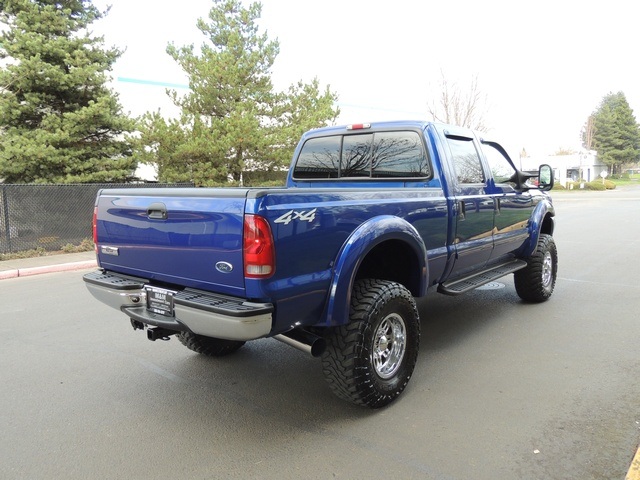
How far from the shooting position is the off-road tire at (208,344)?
4219 millimetres

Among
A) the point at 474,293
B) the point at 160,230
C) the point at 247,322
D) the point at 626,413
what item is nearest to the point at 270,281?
the point at 247,322

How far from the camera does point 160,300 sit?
10.5 ft

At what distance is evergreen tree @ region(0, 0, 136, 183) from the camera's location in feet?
39.4

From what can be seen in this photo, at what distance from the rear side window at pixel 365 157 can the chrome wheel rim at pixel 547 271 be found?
9.26 ft

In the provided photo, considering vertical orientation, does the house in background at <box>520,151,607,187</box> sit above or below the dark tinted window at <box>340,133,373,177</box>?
above

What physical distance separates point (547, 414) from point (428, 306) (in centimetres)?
282

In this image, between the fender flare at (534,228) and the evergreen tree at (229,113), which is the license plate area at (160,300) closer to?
the fender flare at (534,228)

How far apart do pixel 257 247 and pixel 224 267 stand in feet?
0.94

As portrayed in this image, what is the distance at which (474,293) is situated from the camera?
6.88m

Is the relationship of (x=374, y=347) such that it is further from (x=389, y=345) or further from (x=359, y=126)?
(x=359, y=126)

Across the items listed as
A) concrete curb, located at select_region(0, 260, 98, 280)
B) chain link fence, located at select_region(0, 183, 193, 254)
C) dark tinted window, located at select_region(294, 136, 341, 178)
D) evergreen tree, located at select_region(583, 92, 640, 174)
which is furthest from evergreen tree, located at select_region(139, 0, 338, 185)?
evergreen tree, located at select_region(583, 92, 640, 174)

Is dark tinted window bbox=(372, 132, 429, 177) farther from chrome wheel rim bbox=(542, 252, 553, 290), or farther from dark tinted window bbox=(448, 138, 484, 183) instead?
chrome wheel rim bbox=(542, 252, 553, 290)

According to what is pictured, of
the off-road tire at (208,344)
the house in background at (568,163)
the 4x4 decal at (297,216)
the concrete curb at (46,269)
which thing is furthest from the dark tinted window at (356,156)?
the house in background at (568,163)

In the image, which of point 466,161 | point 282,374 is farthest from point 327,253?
point 466,161
